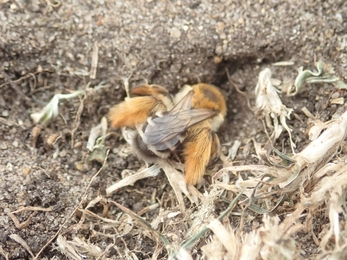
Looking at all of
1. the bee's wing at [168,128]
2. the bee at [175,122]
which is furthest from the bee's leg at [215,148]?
the bee's wing at [168,128]

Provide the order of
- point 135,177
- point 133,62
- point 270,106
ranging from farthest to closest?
point 133,62, point 270,106, point 135,177

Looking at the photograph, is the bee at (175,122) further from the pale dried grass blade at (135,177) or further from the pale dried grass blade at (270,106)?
the pale dried grass blade at (270,106)

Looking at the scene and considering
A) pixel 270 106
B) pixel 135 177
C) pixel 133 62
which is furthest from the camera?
pixel 133 62

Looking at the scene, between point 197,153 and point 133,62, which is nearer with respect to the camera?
point 197,153

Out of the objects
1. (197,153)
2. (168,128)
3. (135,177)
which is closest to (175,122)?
(168,128)

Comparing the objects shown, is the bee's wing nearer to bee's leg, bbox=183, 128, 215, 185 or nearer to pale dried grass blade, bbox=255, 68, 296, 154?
bee's leg, bbox=183, 128, 215, 185

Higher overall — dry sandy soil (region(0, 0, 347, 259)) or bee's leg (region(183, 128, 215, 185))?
dry sandy soil (region(0, 0, 347, 259))

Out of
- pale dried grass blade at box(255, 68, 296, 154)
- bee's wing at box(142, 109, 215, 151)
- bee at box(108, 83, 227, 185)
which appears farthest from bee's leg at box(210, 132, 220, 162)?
pale dried grass blade at box(255, 68, 296, 154)

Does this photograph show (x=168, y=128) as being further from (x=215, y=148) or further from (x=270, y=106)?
(x=270, y=106)
